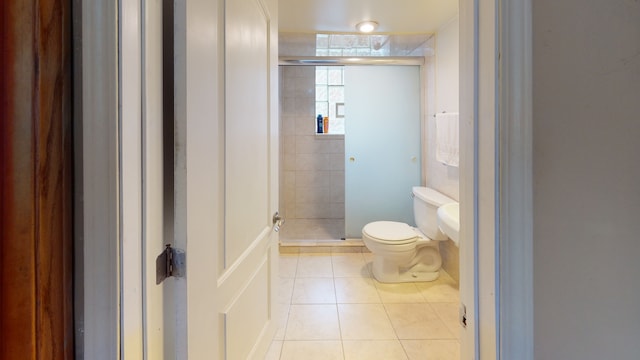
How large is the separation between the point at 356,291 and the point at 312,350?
2.74 ft

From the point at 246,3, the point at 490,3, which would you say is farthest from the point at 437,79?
the point at 490,3

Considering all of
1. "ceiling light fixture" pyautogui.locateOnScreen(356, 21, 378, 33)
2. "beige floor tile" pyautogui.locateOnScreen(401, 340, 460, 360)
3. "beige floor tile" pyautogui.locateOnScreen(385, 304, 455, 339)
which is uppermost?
"ceiling light fixture" pyautogui.locateOnScreen(356, 21, 378, 33)

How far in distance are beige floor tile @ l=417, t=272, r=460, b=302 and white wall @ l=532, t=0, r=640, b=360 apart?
6.50 ft

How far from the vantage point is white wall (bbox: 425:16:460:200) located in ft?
9.30

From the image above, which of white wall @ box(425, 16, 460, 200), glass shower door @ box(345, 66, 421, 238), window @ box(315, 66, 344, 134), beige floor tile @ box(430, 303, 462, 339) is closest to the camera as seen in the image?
beige floor tile @ box(430, 303, 462, 339)

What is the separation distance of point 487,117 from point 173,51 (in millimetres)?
709

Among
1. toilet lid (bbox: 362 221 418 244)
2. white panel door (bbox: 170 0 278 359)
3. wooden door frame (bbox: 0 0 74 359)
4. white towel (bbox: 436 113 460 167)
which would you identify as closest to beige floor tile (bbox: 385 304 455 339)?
toilet lid (bbox: 362 221 418 244)

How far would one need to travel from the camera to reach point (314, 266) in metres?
3.21

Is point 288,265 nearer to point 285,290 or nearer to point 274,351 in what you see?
point 285,290

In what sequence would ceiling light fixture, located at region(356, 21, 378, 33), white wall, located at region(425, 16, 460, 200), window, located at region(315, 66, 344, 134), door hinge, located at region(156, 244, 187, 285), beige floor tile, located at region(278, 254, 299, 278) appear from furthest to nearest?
1. window, located at region(315, 66, 344, 134)
2. ceiling light fixture, located at region(356, 21, 378, 33)
3. beige floor tile, located at region(278, 254, 299, 278)
4. white wall, located at region(425, 16, 460, 200)
5. door hinge, located at region(156, 244, 187, 285)

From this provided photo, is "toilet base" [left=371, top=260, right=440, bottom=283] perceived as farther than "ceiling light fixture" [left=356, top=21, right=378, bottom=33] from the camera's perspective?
No

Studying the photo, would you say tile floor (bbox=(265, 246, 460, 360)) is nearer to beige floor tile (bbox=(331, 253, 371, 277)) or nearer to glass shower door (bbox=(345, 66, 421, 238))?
beige floor tile (bbox=(331, 253, 371, 277))

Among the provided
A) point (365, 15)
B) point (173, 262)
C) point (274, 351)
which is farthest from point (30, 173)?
point (365, 15)

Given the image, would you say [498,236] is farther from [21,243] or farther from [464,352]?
[21,243]
